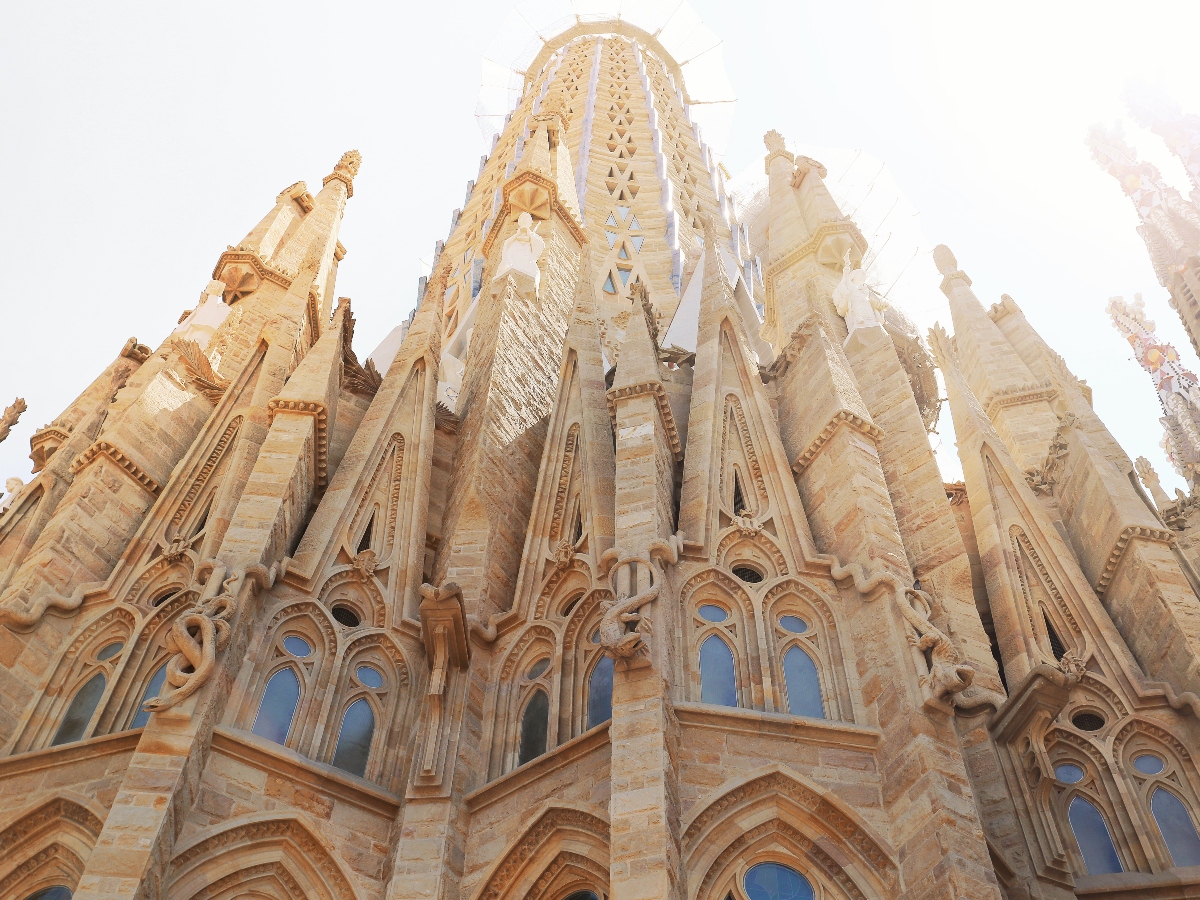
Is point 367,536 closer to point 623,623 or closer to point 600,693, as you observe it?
point 600,693

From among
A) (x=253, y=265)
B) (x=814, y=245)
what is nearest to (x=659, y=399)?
(x=814, y=245)

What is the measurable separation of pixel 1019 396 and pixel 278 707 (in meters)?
11.4

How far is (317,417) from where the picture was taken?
1365 cm

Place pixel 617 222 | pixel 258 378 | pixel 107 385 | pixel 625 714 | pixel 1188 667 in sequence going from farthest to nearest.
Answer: pixel 617 222 → pixel 107 385 → pixel 258 378 → pixel 1188 667 → pixel 625 714

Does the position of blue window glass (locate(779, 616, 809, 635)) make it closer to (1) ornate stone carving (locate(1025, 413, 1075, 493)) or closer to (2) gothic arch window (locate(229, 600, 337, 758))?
(2) gothic arch window (locate(229, 600, 337, 758))

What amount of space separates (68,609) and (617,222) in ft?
53.0

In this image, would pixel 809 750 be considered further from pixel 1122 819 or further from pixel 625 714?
pixel 1122 819

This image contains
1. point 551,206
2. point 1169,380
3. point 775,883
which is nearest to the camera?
point 775,883

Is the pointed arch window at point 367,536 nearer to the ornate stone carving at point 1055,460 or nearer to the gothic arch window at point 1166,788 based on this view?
the gothic arch window at point 1166,788

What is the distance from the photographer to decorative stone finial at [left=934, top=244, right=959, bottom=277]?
70.3ft

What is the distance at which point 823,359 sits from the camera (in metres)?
14.0

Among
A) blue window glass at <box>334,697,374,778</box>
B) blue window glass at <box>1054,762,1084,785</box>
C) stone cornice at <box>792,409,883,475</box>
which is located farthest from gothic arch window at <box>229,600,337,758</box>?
blue window glass at <box>1054,762,1084,785</box>

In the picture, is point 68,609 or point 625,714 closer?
point 625,714

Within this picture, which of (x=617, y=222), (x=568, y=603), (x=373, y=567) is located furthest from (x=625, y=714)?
(x=617, y=222)
